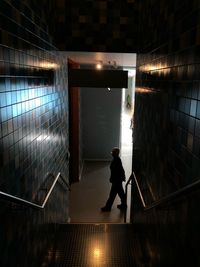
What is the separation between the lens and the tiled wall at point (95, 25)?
345 centimetres

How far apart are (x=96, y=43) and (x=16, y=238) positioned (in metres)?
2.64

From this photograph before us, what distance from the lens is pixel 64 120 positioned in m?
4.50

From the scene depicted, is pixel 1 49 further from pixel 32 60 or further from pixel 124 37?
pixel 124 37

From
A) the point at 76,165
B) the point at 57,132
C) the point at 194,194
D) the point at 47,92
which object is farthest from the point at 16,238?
the point at 76,165

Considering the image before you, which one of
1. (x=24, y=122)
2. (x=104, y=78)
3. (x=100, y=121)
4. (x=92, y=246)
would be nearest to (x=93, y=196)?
(x=92, y=246)

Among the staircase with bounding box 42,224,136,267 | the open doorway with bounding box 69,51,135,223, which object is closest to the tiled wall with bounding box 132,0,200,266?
the staircase with bounding box 42,224,136,267

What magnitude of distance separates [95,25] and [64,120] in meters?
1.64

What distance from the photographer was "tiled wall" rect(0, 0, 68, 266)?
5.59 ft

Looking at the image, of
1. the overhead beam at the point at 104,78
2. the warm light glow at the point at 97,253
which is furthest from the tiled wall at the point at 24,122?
the overhead beam at the point at 104,78

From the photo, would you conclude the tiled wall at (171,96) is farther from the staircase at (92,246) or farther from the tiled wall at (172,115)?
the staircase at (92,246)

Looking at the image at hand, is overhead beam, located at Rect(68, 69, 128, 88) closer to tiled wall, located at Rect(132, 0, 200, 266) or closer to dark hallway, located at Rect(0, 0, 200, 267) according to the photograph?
dark hallway, located at Rect(0, 0, 200, 267)

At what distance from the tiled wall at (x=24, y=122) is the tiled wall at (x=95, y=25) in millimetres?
393

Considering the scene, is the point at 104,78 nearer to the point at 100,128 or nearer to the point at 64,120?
the point at 64,120

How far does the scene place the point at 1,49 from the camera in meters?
1.63
